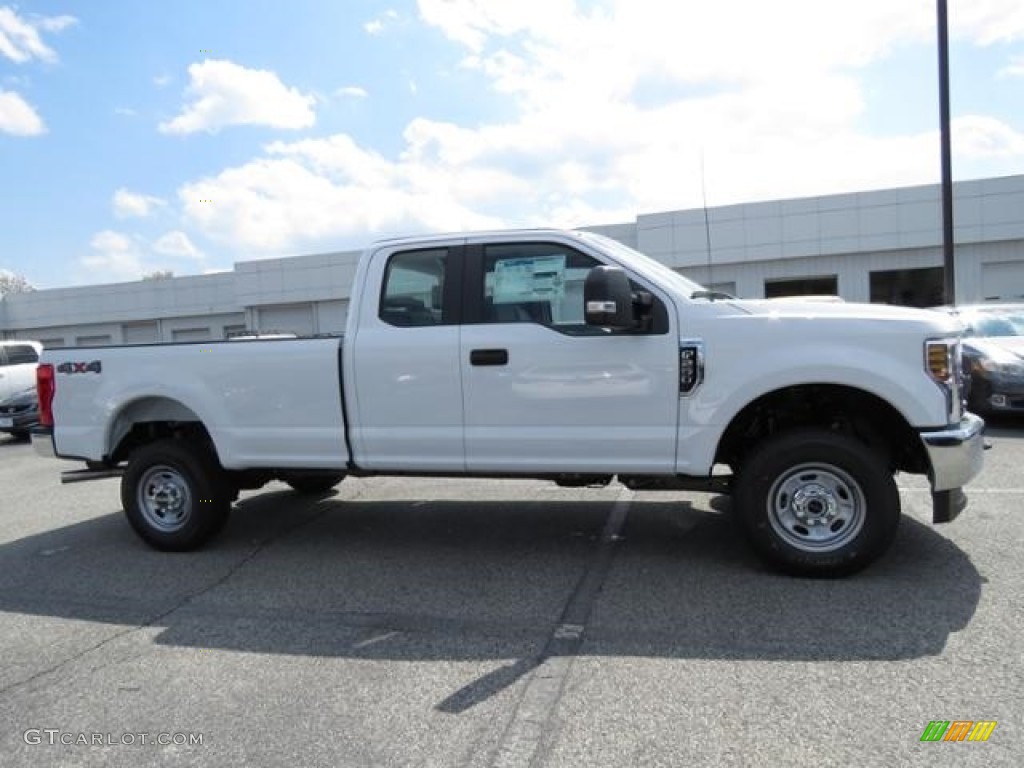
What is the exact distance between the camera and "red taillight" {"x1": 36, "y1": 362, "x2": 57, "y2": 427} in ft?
19.0

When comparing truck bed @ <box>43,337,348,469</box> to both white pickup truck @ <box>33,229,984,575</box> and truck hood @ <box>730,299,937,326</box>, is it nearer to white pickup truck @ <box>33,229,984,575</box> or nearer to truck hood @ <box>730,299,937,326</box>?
white pickup truck @ <box>33,229,984,575</box>

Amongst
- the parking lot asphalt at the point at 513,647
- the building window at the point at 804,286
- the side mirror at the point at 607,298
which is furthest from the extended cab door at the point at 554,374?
the building window at the point at 804,286

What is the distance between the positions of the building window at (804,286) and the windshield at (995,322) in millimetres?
18028

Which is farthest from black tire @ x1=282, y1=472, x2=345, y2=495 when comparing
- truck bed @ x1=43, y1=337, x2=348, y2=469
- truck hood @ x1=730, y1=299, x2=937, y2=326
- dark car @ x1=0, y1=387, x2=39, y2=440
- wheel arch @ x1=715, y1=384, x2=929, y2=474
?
dark car @ x1=0, y1=387, x2=39, y2=440

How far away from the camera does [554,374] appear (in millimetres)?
4527

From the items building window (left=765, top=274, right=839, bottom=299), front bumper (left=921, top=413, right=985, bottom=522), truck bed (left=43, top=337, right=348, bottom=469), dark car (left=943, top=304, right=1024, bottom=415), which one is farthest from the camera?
building window (left=765, top=274, right=839, bottom=299)

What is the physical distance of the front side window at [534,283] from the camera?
4648 millimetres

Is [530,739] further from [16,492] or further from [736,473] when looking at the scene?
[16,492]

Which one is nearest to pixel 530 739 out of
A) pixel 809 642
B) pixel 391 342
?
pixel 809 642

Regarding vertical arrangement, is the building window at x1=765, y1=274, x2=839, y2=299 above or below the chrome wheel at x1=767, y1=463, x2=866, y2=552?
above

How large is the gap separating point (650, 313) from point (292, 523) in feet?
12.0

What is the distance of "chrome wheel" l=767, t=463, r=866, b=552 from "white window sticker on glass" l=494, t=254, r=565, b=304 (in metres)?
1.78

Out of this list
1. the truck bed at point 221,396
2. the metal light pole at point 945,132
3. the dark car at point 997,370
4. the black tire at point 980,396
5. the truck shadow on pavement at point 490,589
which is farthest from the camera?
the metal light pole at point 945,132

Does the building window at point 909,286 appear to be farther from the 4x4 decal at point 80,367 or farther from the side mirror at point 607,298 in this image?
the 4x4 decal at point 80,367
